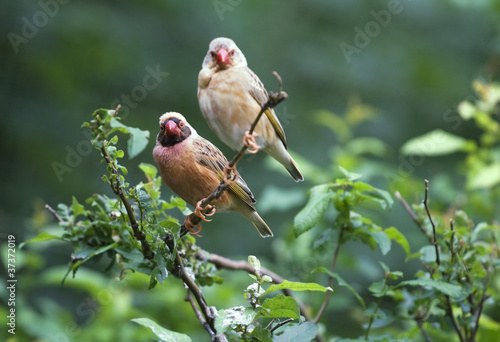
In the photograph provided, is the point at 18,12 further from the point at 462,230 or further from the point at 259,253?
the point at 462,230

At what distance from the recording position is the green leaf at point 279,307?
1933mm

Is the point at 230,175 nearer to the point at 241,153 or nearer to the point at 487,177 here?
the point at 241,153

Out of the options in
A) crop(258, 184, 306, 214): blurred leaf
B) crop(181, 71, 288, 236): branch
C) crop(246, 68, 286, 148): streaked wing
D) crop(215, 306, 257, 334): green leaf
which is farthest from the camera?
crop(258, 184, 306, 214): blurred leaf

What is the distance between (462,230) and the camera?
9.18 ft

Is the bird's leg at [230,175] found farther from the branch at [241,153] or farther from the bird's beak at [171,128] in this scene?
the bird's beak at [171,128]

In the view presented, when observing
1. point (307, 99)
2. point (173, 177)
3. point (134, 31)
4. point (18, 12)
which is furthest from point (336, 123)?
point (18, 12)

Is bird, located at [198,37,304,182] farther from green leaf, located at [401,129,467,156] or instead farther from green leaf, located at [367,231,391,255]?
green leaf, located at [401,129,467,156]
